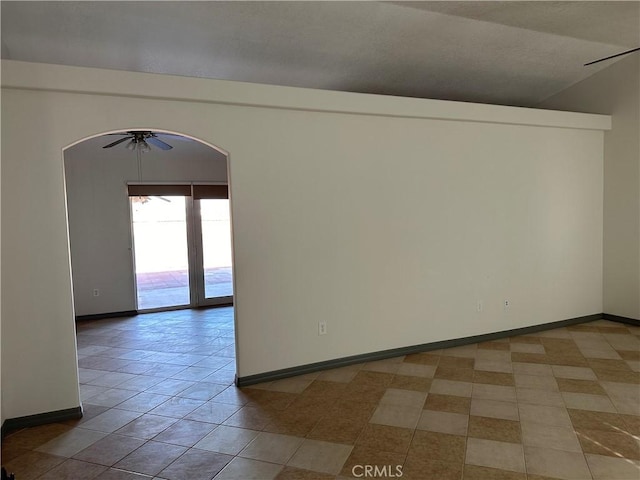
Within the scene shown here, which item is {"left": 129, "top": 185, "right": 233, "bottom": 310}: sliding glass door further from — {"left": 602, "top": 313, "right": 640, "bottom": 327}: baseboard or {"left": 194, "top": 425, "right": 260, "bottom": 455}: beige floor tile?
{"left": 602, "top": 313, "right": 640, "bottom": 327}: baseboard

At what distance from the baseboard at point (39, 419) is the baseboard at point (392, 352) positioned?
132cm

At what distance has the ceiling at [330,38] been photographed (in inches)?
142

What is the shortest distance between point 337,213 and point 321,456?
2.25m

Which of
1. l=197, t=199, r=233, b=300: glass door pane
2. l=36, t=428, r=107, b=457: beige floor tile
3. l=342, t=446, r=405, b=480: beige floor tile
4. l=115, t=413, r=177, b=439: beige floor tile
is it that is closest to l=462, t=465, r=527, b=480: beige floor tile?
l=342, t=446, r=405, b=480: beige floor tile

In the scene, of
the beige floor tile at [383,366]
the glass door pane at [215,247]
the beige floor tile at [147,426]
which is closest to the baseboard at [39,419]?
the beige floor tile at [147,426]

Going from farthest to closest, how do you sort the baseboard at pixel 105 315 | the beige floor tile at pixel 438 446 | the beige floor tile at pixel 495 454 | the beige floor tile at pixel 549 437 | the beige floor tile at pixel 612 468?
the baseboard at pixel 105 315 → the beige floor tile at pixel 549 437 → the beige floor tile at pixel 438 446 → the beige floor tile at pixel 495 454 → the beige floor tile at pixel 612 468

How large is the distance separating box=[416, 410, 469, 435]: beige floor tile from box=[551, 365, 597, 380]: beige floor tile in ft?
4.71

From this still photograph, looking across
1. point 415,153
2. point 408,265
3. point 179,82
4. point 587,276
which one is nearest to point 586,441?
point 408,265

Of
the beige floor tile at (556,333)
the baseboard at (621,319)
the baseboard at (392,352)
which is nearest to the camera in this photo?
the baseboard at (392,352)

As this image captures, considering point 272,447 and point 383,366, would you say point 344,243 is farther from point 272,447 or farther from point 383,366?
point 272,447

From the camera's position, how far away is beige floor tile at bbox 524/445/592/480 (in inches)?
97.4

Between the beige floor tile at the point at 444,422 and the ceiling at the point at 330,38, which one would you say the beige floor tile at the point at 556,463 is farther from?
the ceiling at the point at 330,38

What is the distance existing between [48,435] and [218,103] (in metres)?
2.92

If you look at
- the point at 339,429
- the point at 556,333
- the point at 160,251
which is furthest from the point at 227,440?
the point at 160,251
